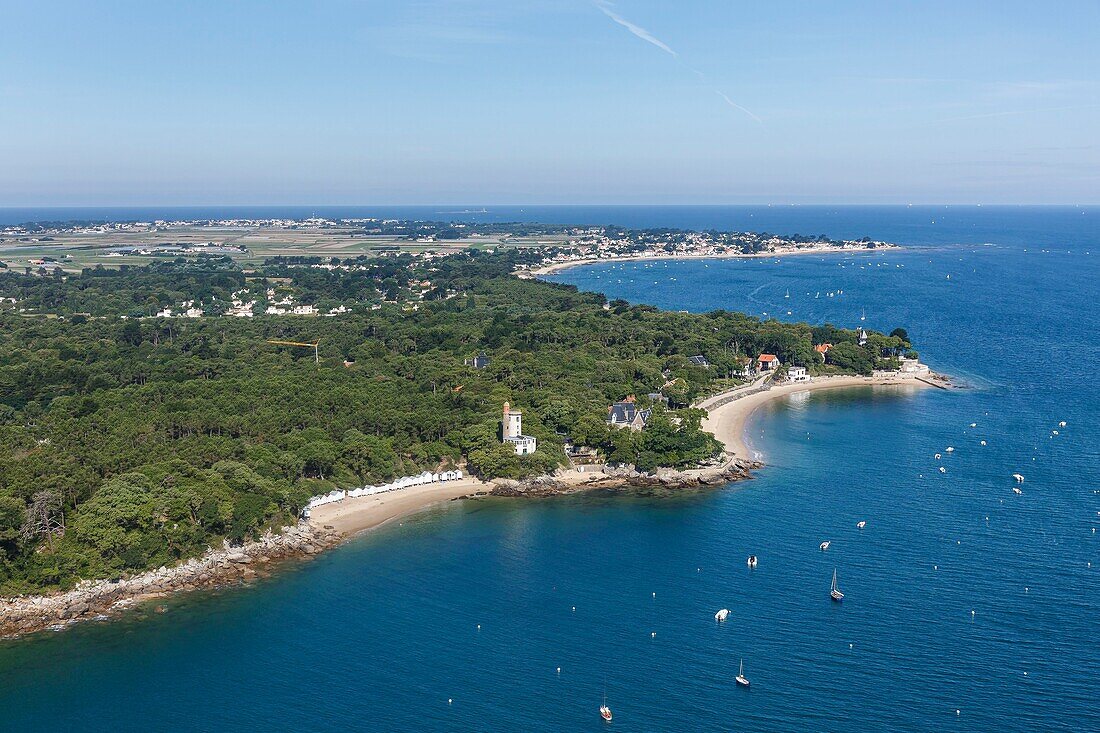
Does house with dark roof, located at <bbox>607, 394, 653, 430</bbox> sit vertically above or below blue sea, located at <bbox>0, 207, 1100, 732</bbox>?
above

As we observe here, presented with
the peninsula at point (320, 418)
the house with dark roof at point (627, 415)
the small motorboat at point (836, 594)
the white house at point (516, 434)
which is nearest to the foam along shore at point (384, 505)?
the peninsula at point (320, 418)

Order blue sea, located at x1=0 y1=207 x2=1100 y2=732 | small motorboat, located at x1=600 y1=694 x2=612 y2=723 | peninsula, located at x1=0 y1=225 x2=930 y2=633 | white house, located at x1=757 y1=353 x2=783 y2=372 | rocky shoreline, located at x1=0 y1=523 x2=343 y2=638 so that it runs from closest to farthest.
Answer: small motorboat, located at x1=600 y1=694 x2=612 y2=723 → blue sea, located at x1=0 y1=207 x2=1100 y2=732 → rocky shoreline, located at x1=0 y1=523 x2=343 y2=638 → peninsula, located at x1=0 y1=225 x2=930 y2=633 → white house, located at x1=757 y1=353 x2=783 y2=372

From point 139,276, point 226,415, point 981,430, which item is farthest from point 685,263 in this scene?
point 226,415

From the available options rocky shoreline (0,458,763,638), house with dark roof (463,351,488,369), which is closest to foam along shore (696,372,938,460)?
rocky shoreline (0,458,763,638)

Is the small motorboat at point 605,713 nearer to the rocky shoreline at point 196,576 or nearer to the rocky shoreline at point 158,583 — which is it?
the rocky shoreline at point 196,576

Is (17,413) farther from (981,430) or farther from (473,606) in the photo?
(981,430)

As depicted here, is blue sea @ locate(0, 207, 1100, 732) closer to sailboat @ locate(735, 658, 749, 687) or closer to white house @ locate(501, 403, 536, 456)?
sailboat @ locate(735, 658, 749, 687)

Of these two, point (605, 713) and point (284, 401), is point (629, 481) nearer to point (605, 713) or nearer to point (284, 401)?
point (284, 401)
